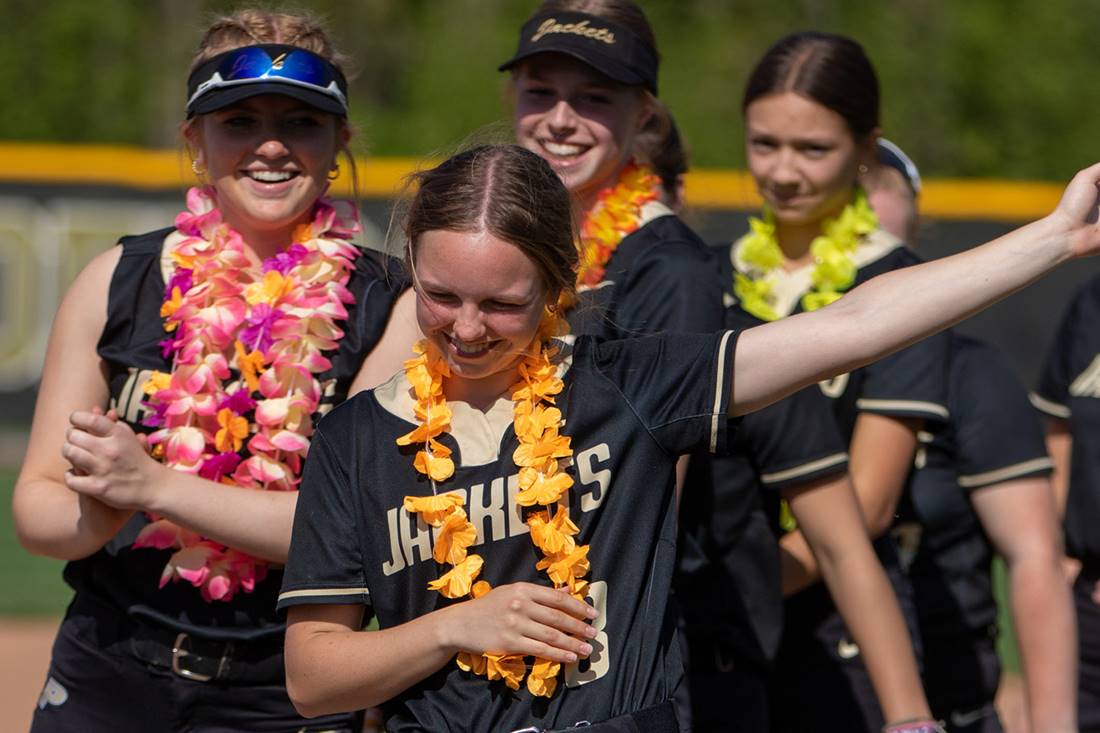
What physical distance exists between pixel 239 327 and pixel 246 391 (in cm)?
15

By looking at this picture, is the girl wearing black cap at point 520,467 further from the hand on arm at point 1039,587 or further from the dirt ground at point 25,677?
the dirt ground at point 25,677

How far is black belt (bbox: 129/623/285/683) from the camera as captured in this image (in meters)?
3.10

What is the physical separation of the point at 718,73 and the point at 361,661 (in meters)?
18.9

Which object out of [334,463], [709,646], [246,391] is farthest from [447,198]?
[709,646]

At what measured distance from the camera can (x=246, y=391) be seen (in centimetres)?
315

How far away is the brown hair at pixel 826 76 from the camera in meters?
3.89

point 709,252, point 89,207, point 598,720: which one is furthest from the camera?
point 89,207

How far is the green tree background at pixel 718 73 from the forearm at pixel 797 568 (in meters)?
15.3

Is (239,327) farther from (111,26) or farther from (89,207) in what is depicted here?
(111,26)

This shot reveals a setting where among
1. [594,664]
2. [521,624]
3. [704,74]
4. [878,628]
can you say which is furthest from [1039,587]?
→ [704,74]

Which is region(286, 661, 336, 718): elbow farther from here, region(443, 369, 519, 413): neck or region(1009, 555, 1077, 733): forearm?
region(1009, 555, 1077, 733): forearm

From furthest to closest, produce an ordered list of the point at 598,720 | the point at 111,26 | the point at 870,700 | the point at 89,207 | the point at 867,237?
the point at 111,26, the point at 89,207, the point at 867,237, the point at 870,700, the point at 598,720

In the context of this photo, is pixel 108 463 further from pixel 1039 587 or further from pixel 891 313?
pixel 1039 587

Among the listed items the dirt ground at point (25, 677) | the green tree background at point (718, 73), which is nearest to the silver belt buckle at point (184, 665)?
the dirt ground at point (25, 677)
